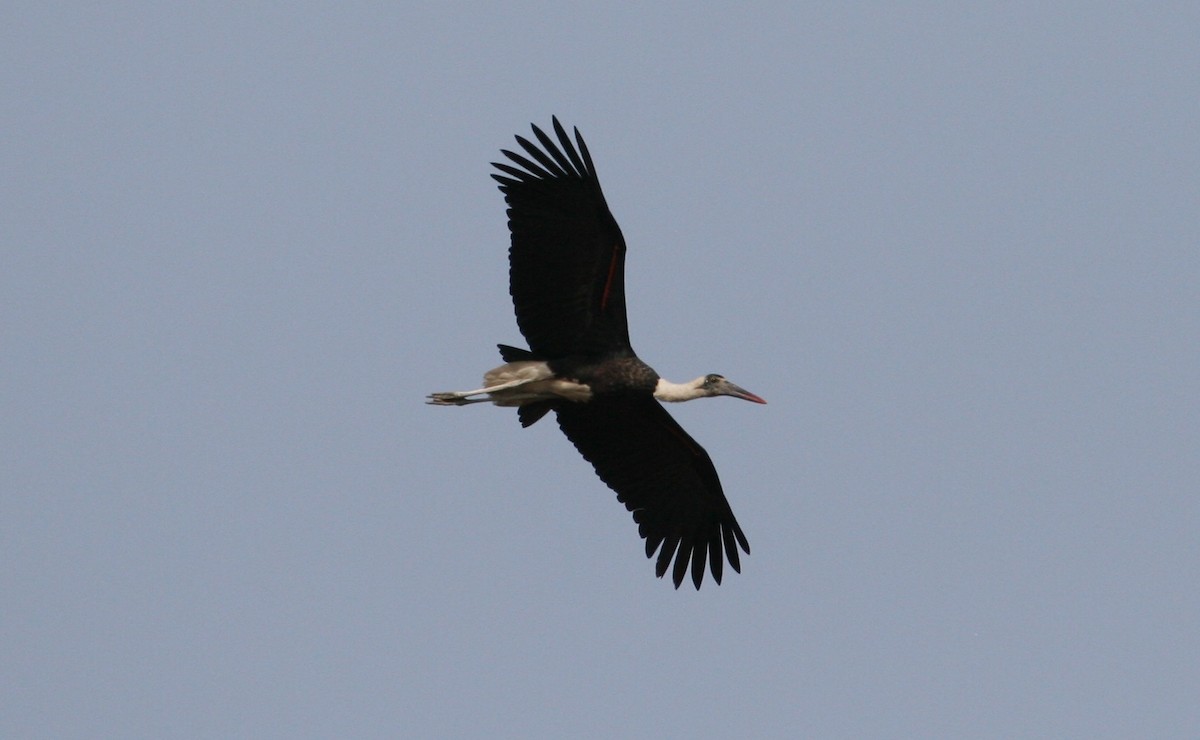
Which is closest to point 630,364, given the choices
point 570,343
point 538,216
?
point 570,343

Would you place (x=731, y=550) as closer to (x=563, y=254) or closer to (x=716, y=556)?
(x=716, y=556)

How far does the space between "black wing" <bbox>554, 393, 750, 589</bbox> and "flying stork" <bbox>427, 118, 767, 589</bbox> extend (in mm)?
11

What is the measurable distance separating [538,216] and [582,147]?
817 mm

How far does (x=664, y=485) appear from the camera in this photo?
19062 mm

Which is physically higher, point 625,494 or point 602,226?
point 602,226

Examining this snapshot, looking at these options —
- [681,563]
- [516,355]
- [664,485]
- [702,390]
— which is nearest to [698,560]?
[681,563]

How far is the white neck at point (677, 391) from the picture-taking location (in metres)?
18.0

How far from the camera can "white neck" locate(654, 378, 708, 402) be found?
18.0 metres

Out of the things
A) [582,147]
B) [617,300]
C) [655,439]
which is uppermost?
[582,147]

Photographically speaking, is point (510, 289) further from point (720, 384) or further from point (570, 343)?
point (720, 384)

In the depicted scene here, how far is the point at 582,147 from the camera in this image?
1683 cm

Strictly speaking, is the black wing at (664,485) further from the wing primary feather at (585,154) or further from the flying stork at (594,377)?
the wing primary feather at (585,154)

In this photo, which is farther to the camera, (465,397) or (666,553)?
(666,553)

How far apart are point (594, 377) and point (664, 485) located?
203cm
